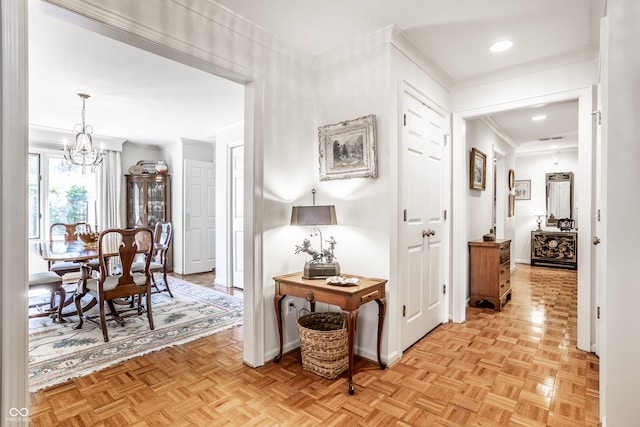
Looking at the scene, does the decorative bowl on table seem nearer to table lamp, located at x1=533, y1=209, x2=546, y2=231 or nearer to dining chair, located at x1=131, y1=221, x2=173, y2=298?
dining chair, located at x1=131, y1=221, x2=173, y2=298

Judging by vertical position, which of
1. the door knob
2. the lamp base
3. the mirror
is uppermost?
the mirror

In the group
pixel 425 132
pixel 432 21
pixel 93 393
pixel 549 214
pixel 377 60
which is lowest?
pixel 93 393

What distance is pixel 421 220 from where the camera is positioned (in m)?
2.92

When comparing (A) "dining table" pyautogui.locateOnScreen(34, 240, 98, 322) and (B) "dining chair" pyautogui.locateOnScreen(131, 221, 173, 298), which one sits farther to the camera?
(B) "dining chair" pyautogui.locateOnScreen(131, 221, 173, 298)

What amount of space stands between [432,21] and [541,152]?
6241 mm

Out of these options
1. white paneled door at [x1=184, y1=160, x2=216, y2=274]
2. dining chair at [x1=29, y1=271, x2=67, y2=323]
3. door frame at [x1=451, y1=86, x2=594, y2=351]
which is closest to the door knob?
door frame at [x1=451, y1=86, x2=594, y2=351]

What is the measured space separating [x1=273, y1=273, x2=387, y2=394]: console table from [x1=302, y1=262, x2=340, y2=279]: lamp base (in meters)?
0.06

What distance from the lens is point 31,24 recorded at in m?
2.27

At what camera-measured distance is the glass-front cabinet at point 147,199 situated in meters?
5.98

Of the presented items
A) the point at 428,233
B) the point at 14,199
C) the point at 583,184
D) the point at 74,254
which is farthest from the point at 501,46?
the point at 74,254

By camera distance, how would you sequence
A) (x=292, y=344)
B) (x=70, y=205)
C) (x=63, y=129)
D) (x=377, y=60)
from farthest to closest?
(x=70, y=205)
(x=63, y=129)
(x=292, y=344)
(x=377, y=60)

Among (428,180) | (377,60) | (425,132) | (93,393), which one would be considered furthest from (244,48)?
(93,393)

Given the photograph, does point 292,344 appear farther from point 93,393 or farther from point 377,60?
point 377,60

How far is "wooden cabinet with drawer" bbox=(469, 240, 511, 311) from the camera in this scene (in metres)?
3.78
